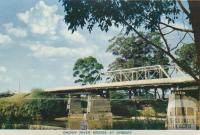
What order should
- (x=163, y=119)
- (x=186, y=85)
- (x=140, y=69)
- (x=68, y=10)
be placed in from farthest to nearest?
(x=186, y=85) < (x=163, y=119) < (x=140, y=69) < (x=68, y=10)

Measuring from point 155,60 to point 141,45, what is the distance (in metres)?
0.74

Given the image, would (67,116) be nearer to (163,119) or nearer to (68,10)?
(163,119)

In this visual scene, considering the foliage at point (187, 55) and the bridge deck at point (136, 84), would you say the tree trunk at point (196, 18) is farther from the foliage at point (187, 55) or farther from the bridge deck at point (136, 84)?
the bridge deck at point (136, 84)

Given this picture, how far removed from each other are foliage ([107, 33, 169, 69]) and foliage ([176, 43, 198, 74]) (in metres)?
0.76

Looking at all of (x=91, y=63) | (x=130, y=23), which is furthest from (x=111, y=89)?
(x=130, y=23)

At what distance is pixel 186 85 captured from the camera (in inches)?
572

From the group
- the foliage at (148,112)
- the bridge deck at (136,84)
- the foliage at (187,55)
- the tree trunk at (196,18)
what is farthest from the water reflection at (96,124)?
the tree trunk at (196,18)

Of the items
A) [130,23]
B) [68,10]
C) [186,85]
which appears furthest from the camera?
[186,85]

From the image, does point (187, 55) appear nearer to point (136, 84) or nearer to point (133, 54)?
point (133, 54)

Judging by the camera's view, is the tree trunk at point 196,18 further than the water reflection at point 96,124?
No

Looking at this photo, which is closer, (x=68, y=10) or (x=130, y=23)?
(x=68, y=10)

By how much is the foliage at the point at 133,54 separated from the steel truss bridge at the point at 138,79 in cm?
20

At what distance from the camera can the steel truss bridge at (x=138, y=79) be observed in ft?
40.4

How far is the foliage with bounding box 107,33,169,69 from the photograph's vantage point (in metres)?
11.7
